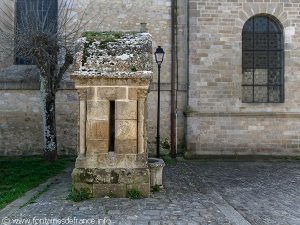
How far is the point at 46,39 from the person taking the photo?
1168 centimetres

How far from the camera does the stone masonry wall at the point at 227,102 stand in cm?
1363

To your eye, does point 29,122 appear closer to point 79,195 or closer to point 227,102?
point 227,102

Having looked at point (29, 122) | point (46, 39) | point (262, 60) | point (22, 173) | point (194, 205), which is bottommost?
point (22, 173)

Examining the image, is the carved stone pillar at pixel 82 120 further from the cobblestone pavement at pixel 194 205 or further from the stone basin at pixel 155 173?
the stone basin at pixel 155 173

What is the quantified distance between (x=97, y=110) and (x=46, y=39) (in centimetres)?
622

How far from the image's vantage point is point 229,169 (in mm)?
10883

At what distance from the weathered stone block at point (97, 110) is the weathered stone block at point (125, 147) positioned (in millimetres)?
496

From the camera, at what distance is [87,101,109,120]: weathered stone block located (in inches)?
251

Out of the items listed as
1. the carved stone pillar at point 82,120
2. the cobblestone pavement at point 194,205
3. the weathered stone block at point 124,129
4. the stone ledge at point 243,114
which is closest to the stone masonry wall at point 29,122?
the stone ledge at point 243,114

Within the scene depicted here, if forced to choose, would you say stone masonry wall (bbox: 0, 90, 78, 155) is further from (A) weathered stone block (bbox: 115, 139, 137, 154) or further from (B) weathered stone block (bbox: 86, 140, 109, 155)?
(A) weathered stone block (bbox: 115, 139, 137, 154)

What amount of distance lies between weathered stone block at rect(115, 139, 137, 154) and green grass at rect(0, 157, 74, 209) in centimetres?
207

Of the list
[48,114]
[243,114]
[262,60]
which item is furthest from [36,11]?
[262,60]

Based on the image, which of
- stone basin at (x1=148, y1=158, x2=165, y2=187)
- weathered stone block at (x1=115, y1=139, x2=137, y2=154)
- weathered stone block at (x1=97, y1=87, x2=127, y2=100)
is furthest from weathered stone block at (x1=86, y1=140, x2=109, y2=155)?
stone basin at (x1=148, y1=158, x2=165, y2=187)

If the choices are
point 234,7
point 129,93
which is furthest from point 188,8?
point 129,93
